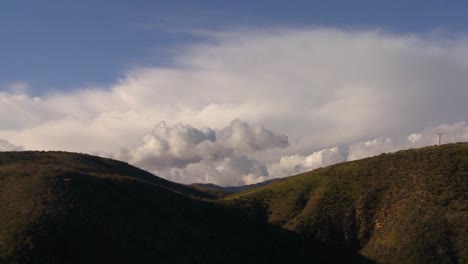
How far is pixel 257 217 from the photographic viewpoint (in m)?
105

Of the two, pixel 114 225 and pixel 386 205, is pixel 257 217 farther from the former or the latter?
pixel 114 225

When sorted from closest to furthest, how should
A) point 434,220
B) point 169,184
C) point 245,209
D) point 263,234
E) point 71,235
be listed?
point 71,235
point 434,220
point 263,234
point 245,209
point 169,184

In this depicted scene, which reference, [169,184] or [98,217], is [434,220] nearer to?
[98,217]

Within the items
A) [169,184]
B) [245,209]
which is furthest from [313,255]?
[169,184]

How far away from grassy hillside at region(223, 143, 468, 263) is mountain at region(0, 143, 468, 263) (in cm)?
20

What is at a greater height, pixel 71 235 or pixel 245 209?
pixel 245 209

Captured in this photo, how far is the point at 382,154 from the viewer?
123 meters

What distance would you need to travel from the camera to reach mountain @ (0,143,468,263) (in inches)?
2530

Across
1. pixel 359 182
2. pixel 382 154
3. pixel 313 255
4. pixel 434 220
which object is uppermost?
pixel 382 154

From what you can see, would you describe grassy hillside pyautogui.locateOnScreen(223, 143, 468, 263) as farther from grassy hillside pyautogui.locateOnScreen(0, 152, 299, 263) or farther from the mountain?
grassy hillside pyautogui.locateOnScreen(0, 152, 299, 263)

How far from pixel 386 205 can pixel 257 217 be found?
26.2 m

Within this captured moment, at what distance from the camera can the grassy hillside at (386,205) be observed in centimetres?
8344

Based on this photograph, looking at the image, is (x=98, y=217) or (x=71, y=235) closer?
(x=71, y=235)

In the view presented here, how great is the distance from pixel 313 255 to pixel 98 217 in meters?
40.7
